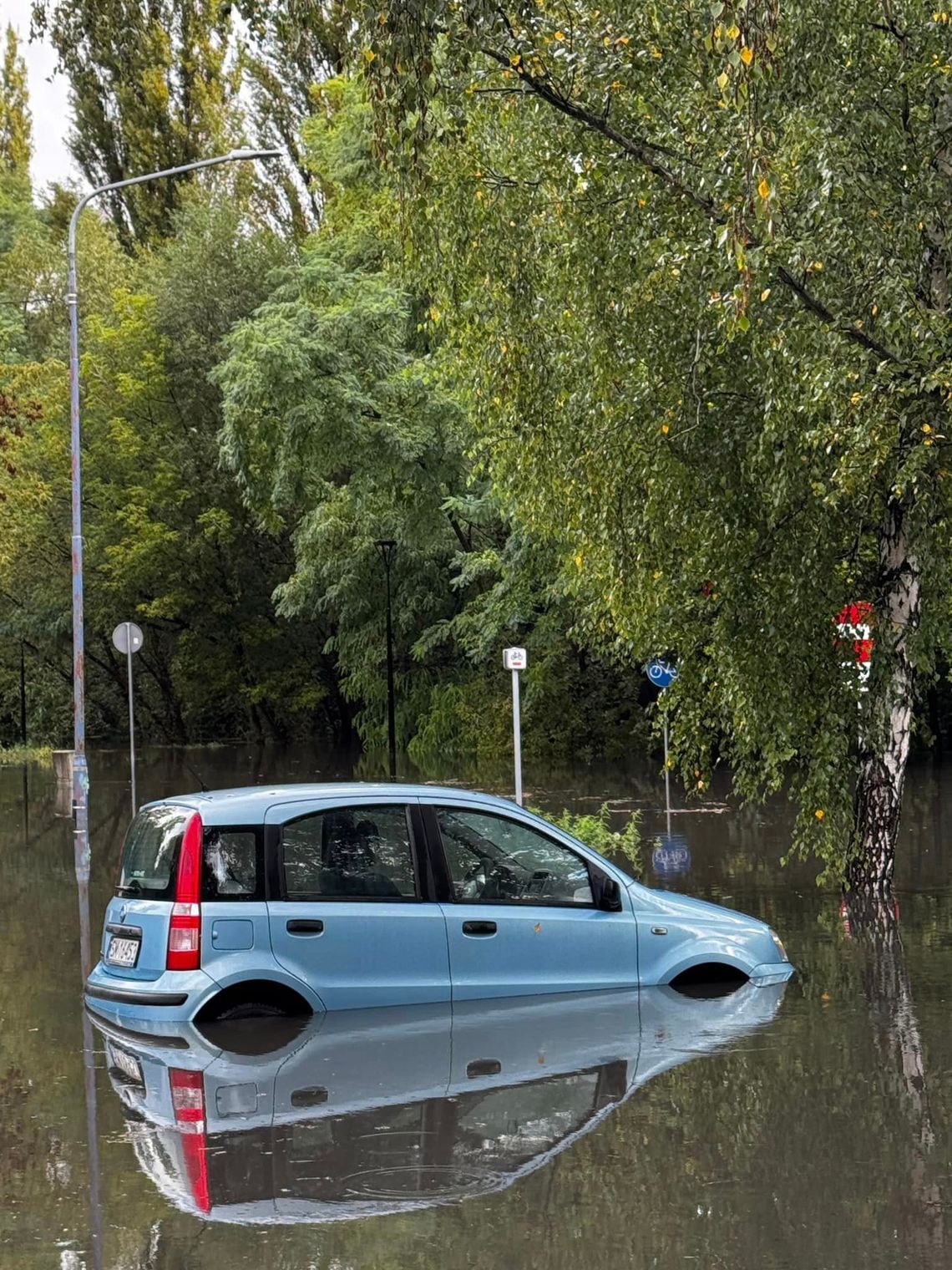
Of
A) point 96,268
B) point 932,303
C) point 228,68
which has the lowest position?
point 932,303

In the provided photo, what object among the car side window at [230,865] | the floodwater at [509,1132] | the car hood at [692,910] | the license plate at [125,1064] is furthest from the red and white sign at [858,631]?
the license plate at [125,1064]

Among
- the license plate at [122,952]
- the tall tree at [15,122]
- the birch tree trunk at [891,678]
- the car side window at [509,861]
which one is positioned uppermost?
the tall tree at [15,122]

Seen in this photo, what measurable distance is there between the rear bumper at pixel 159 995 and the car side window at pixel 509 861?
172 centimetres

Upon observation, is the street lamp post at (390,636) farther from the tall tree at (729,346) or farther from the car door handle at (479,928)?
the car door handle at (479,928)

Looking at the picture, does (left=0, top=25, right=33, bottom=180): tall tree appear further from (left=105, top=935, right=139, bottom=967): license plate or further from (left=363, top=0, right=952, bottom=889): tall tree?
(left=105, top=935, right=139, bottom=967): license plate

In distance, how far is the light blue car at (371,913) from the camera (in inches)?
406

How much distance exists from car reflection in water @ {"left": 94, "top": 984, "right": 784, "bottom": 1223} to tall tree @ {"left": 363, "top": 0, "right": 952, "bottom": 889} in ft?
13.6

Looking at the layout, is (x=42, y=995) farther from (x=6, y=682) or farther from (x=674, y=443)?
(x=6, y=682)

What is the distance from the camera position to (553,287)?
15.6m

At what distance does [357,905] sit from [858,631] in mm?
6038

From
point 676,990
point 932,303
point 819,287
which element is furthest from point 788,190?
point 676,990

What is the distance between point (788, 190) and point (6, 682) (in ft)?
217

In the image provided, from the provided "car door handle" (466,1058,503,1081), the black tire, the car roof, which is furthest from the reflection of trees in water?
the black tire

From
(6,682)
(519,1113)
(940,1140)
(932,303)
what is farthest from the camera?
(6,682)
